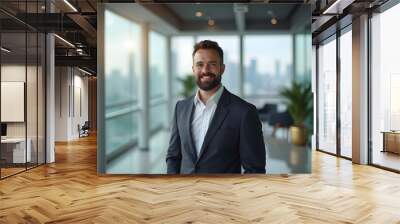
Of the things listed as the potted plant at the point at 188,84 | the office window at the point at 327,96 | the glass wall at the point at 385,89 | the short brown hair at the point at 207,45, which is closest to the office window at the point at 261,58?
the short brown hair at the point at 207,45

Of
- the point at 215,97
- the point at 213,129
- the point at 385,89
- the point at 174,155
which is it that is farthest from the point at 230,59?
the point at 385,89

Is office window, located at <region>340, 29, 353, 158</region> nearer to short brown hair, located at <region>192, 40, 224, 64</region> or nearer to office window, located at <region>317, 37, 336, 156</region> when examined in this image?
office window, located at <region>317, 37, 336, 156</region>

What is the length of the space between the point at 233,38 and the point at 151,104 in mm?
1572

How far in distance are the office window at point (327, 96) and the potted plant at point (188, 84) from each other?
547 centimetres

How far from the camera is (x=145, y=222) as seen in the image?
12.6 feet

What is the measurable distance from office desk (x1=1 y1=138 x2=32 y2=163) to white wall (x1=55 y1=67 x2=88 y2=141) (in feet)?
23.2

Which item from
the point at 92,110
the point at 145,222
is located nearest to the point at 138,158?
the point at 145,222

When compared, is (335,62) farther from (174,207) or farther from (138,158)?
(174,207)

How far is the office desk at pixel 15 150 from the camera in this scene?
264 inches

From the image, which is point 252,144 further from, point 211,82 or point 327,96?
point 327,96

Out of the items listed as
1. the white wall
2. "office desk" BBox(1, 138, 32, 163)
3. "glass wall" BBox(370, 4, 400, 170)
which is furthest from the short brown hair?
the white wall

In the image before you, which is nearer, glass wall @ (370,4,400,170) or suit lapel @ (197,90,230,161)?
suit lapel @ (197,90,230,161)

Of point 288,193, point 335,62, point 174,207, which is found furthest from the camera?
point 335,62

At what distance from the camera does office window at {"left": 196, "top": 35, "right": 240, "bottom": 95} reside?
5.64 metres
